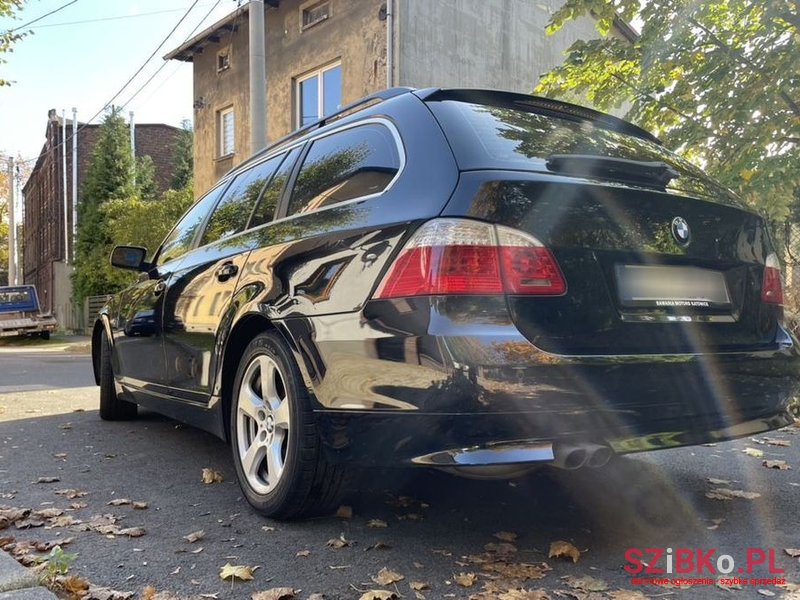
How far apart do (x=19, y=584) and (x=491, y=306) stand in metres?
1.75

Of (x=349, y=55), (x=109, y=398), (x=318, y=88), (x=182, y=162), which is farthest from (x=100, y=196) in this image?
(x=109, y=398)

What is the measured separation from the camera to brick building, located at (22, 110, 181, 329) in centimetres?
3794

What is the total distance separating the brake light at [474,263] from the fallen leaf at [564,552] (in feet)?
3.15

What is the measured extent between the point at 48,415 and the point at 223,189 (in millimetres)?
2971

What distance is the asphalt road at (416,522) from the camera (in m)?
2.43

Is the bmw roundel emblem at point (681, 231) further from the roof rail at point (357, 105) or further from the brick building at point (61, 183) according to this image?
the brick building at point (61, 183)

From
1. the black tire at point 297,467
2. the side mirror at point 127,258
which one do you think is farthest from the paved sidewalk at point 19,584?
the side mirror at point 127,258

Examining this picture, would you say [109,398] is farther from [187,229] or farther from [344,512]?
[344,512]

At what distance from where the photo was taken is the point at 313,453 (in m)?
2.71

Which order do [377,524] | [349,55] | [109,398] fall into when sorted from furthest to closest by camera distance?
[349,55] < [109,398] < [377,524]

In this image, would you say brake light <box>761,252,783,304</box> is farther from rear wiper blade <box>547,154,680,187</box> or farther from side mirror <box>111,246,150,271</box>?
side mirror <box>111,246,150,271</box>

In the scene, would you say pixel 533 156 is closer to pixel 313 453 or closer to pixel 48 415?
pixel 313 453

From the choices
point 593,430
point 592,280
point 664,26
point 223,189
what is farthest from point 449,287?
point 664,26

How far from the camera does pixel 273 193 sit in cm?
358
